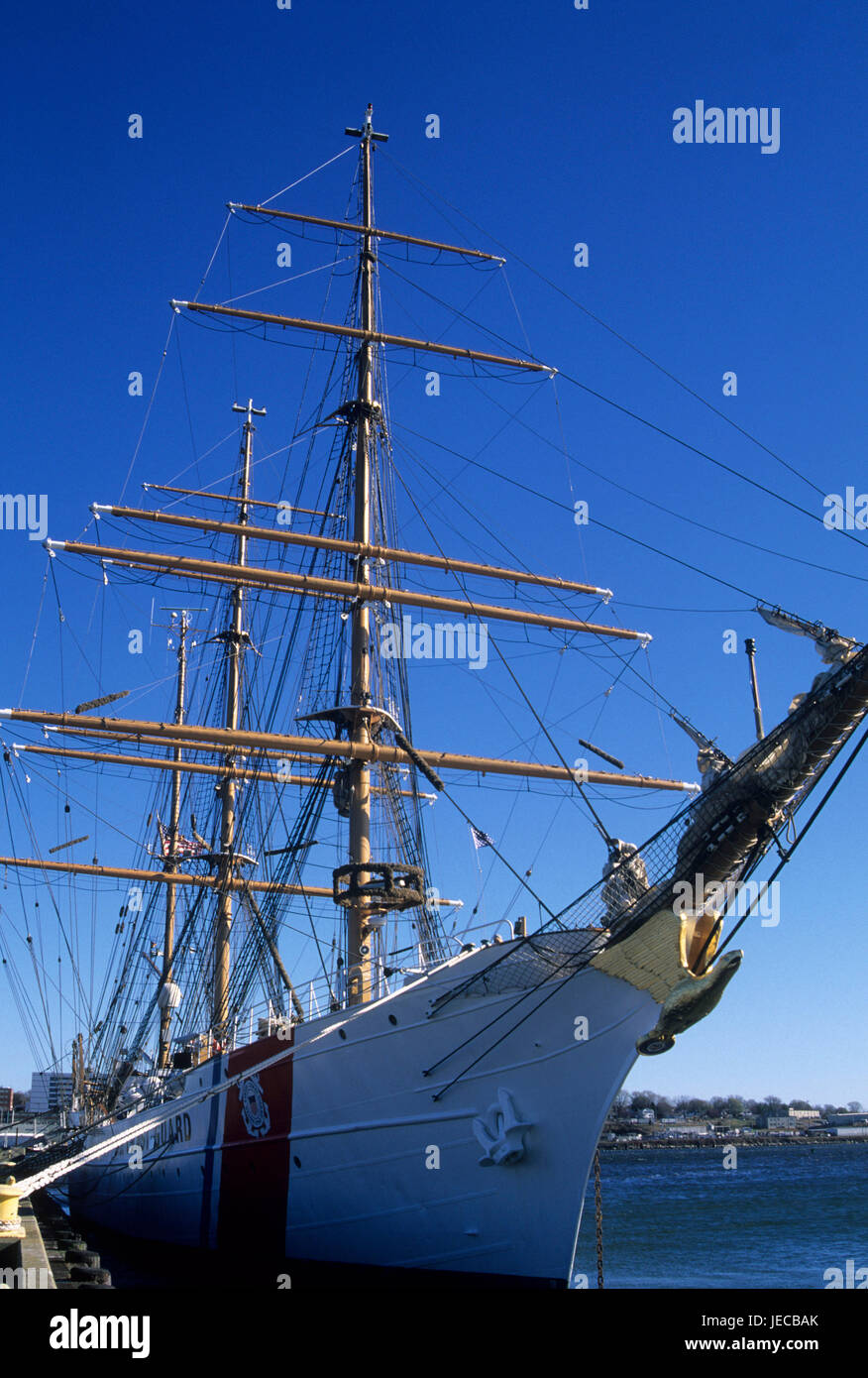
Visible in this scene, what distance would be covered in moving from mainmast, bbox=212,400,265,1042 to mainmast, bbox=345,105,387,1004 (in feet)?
12.4

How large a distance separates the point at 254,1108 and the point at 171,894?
25.2 m

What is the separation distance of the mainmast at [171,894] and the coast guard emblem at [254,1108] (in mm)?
15514

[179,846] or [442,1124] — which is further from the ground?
[179,846]

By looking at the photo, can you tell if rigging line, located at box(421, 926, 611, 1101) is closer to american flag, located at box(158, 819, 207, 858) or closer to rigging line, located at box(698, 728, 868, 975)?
rigging line, located at box(698, 728, 868, 975)

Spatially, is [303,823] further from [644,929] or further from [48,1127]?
[48,1127]

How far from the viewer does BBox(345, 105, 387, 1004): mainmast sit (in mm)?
21031

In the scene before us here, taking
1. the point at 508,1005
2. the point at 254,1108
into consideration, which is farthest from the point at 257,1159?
the point at 508,1005

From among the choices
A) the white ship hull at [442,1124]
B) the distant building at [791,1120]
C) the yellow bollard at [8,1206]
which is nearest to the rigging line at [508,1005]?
the white ship hull at [442,1124]

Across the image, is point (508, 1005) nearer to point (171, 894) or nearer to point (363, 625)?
point (363, 625)

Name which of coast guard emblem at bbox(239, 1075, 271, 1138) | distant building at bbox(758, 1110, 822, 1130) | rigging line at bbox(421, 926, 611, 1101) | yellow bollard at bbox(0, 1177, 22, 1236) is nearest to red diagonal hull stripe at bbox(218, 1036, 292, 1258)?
coast guard emblem at bbox(239, 1075, 271, 1138)

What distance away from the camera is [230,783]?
3722 cm
